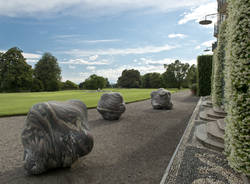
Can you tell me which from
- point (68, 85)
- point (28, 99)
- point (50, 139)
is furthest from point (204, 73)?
point (68, 85)

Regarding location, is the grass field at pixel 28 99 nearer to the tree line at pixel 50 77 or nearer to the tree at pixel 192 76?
the tree at pixel 192 76

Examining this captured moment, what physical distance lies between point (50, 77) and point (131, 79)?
3696 centimetres

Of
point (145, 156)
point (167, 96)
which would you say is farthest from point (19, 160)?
point (167, 96)

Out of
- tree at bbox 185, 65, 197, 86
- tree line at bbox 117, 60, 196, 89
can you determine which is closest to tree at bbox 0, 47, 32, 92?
tree line at bbox 117, 60, 196, 89

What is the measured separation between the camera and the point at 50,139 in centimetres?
335

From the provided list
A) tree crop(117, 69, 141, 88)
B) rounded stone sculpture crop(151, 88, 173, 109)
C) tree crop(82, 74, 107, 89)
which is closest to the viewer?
rounded stone sculpture crop(151, 88, 173, 109)

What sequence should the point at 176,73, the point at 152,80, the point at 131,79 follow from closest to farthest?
the point at 176,73 → the point at 152,80 → the point at 131,79

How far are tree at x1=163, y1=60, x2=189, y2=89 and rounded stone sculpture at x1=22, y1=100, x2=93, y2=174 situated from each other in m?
54.9

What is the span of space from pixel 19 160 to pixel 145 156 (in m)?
3.44

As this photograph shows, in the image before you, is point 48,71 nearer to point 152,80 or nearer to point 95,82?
point 95,82

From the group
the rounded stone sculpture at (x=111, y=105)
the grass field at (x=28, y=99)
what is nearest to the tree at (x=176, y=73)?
the grass field at (x=28, y=99)

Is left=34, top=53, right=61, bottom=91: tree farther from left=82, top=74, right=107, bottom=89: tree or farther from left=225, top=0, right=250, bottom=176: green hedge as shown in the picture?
left=225, top=0, right=250, bottom=176: green hedge

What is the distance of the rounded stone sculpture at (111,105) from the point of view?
8.66m

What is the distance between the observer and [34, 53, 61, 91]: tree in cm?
5608
